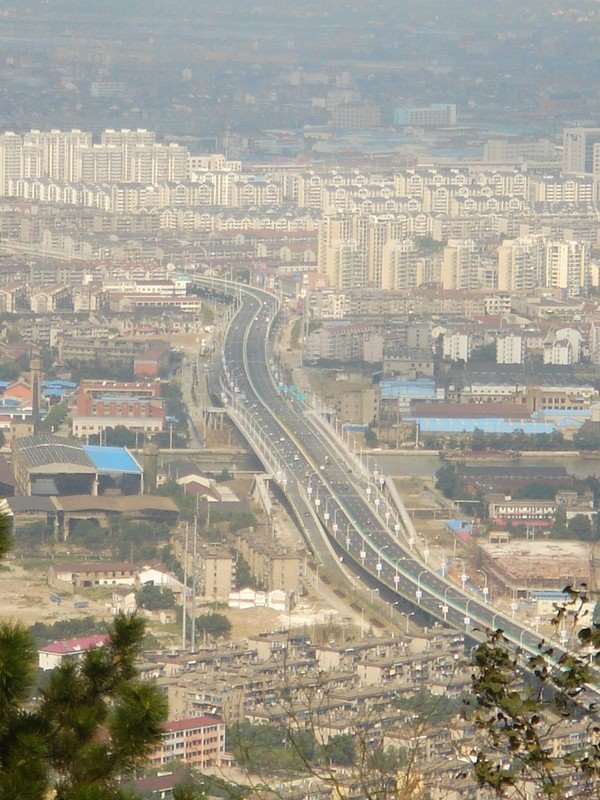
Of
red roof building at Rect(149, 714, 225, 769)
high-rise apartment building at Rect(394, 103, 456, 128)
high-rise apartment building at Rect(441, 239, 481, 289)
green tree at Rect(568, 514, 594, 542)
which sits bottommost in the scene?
red roof building at Rect(149, 714, 225, 769)

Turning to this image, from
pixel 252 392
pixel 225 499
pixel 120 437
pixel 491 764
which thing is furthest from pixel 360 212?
pixel 491 764

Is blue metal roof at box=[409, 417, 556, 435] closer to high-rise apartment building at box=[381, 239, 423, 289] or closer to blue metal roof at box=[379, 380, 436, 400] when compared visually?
blue metal roof at box=[379, 380, 436, 400]

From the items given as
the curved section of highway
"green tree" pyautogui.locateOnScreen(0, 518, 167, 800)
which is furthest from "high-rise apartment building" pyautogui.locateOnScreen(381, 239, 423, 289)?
"green tree" pyautogui.locateOnScreen(0, 518, 167, 800)

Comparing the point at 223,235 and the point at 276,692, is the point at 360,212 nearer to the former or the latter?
the point at 223,235

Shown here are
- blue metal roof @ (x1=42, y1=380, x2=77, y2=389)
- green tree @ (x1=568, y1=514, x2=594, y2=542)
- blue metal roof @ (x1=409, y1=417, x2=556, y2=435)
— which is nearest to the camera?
green tree @ (x1=568, y1=514, x2=594, y2=542)

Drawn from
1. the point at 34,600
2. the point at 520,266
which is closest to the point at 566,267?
the point at 520,266

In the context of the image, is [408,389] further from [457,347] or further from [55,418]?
[55,418]
